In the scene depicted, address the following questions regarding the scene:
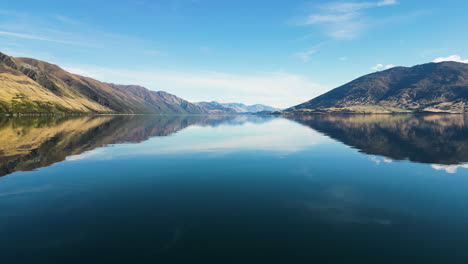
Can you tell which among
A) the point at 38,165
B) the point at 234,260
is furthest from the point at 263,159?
the point at 38,165

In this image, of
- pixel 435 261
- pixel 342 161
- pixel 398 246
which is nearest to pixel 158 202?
pixel 398 246

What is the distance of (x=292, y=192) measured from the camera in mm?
25031

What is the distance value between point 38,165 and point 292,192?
40.2m

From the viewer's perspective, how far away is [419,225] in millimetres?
17422

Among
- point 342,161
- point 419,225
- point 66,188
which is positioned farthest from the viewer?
point 342,161

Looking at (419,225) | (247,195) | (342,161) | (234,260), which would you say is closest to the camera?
(234,260)

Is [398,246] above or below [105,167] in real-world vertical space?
below

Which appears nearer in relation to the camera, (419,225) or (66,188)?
(419,225)

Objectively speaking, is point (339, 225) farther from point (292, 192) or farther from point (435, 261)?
point (292, 192)

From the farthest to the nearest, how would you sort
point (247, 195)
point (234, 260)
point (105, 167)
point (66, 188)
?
point (105, 167)
point (66, 188)
point (247, 195)
point (234, 260)

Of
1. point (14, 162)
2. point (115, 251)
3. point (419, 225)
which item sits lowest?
point (419, 225)

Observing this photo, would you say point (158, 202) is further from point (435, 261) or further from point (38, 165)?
point (38, 165)

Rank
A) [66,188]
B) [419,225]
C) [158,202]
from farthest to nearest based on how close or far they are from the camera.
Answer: [66,188]
[158,202]
[419,225]

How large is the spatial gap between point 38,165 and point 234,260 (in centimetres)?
3958
